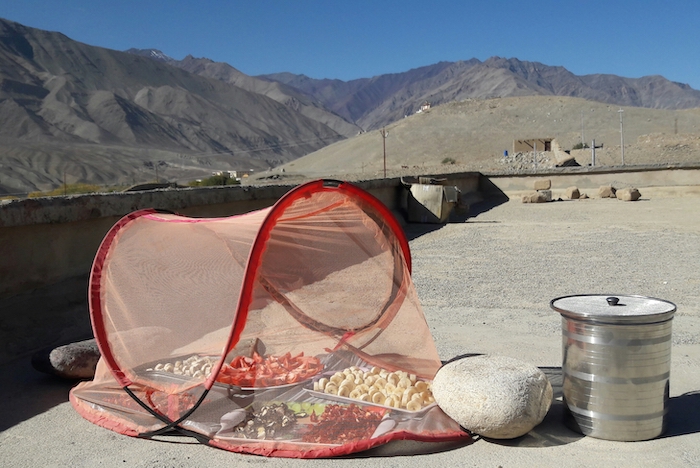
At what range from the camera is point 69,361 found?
508cm

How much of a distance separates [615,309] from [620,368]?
0.33 metres

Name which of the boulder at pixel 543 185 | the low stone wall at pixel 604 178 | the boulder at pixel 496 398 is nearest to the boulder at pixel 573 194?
the boulder at pixel 543 185

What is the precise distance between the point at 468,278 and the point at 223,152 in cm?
11392

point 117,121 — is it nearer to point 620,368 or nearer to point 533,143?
point 533,143

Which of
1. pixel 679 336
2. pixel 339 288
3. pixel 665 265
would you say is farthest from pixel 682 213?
pixel 339 288

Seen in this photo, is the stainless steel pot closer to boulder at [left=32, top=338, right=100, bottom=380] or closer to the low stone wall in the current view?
boulder at [left=32, top=338, right=100, bottom=380]

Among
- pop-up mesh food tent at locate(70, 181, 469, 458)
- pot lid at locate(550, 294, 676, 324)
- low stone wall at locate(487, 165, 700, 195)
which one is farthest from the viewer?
low stone wall at locate(487, 165, 700, 195)

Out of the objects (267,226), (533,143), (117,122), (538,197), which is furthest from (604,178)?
(117,122)

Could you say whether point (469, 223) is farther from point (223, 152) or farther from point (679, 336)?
point (223, 152)

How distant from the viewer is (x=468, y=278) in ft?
29.9

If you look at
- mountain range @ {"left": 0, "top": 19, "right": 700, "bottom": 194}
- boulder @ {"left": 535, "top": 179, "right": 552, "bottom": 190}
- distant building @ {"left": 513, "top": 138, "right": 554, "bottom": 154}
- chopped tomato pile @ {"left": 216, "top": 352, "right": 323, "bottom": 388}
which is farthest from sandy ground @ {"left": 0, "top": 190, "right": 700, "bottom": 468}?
mountain range @ {"left": 0, "top": 19, "right": 700, "bottom": 194}

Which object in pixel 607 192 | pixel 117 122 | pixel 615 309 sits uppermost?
pixel 117 122

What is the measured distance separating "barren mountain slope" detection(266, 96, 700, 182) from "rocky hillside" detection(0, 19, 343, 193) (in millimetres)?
20077

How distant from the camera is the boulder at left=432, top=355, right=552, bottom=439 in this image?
12.3 ft
